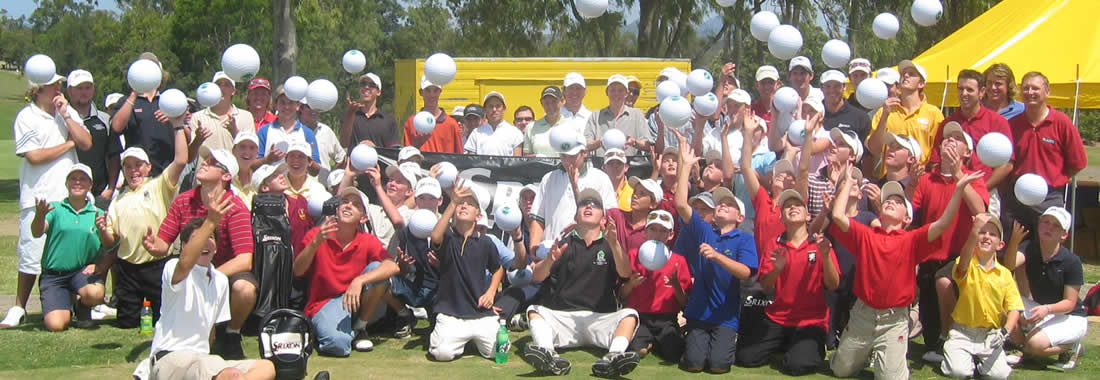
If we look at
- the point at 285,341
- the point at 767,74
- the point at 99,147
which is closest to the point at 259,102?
the point at 99,147

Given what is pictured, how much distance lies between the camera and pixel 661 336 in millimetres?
7348

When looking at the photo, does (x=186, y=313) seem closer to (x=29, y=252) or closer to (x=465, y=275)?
(x=465, y=275)

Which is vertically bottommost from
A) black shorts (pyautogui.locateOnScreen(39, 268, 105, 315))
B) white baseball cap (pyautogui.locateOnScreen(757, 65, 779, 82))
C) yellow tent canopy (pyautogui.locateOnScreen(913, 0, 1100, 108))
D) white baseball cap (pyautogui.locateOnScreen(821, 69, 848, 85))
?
black shorts (pyautogui.locateOnScreen(39, 268, 105, 315))

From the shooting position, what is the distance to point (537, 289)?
27.2 feet

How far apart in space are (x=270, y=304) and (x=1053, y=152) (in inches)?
231

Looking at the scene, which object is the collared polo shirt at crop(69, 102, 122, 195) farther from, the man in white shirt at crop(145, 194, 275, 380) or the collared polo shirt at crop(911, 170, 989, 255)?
the collared polo shirt at crop(911, 170, 989, 255)

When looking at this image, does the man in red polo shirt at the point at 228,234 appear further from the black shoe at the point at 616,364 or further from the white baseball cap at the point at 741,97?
the white baseball cap at the point at 741,97

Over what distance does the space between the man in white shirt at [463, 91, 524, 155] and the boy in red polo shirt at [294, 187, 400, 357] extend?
223 centimetres

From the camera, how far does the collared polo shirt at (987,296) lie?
22.4 feet

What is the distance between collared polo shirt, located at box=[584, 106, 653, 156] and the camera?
9.25 meters

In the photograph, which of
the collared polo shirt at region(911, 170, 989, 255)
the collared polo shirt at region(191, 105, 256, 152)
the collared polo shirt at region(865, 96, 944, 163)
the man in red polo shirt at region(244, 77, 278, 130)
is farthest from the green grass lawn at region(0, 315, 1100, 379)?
Answer: the man in red polo shirt at region(244, 77, 278, 130)

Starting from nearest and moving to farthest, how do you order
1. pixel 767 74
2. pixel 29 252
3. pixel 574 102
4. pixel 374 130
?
pixel 29 252 < pixel 767 74 < pixel 574 102 < pixel 374 130

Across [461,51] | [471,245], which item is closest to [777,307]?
[471,245]

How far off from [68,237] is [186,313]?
2535mm
